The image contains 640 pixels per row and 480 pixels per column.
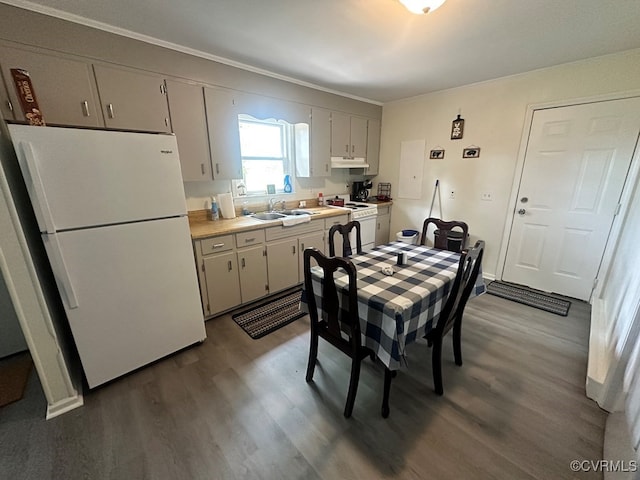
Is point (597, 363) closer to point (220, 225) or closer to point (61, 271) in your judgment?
point (220, 225)

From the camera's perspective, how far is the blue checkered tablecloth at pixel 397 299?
1.35 metres

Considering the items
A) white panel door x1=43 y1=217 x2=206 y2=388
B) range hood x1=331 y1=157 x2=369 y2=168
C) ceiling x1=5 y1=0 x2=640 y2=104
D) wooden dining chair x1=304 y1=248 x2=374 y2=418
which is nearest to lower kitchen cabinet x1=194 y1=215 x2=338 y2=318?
white panel door x1=43 y1=217 x2=206 y2=388

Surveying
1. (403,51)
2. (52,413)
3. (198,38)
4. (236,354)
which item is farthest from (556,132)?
(52,413)

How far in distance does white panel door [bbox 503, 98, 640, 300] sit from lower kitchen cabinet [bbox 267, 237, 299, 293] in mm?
2782

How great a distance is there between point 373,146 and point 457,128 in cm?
130

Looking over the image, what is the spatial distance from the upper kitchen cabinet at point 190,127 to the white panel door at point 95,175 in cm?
67

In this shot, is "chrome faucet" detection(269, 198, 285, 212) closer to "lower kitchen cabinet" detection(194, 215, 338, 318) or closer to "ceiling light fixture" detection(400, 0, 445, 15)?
"lower kitchen cabinet" detection(194, 215, 338, 318)

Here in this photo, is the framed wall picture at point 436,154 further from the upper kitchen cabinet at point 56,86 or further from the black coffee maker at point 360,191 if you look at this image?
the upper kitchen cabinet at point 56,86

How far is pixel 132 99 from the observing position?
6.87 ft

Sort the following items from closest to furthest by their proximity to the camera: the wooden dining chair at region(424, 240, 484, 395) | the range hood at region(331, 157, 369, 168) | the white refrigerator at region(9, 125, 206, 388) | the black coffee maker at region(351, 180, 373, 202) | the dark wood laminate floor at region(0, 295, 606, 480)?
the dark wood laminate floor at region(0, 295, 606, 480)
the white refrigerator at region(9, 125, 206, 388)
the wooden dining chair at region(424, 240, 484, 395)
the range hood at region(331, 157, 369, 168)
the black coffee maker at region(351, 180, 373, 202)

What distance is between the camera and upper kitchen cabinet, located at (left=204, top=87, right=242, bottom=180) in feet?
8.30

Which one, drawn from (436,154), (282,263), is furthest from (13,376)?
(436,154)

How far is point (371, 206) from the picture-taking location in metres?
4.02

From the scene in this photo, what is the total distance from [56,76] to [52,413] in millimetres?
2250
